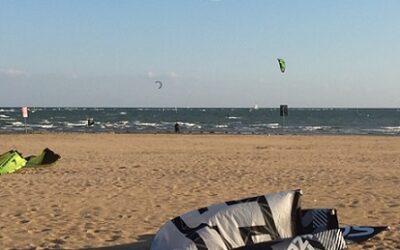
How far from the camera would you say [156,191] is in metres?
11.4

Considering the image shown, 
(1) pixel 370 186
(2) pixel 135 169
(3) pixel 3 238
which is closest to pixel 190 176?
(2) pixel 135 169

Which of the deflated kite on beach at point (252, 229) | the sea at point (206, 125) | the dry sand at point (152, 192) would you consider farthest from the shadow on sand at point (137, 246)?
the sea at point (206, 125)

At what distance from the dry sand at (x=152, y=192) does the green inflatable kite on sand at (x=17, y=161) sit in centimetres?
26

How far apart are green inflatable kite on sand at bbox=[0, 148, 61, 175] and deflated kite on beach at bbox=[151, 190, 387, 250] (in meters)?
9.82

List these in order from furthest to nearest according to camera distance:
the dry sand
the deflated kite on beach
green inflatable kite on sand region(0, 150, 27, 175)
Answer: green inflatable kite on sand region(0, 150, 27, 175), the dry sand, the deflated kite on beach

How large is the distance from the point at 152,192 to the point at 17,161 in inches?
216

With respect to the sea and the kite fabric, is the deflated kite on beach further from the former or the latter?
the sea

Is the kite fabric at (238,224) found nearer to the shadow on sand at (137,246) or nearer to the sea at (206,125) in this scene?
the shadow on sand at (137,246)

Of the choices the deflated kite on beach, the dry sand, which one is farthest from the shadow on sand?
the deflated kite on beach

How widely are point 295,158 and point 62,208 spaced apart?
39.0 feet

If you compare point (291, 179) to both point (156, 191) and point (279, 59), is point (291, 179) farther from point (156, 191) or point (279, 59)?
point (279, 59)

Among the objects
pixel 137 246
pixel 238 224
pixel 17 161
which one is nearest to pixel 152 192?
pixel 137 246

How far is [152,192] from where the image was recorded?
36.8 ft

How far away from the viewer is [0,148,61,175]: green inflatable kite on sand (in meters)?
14.3
